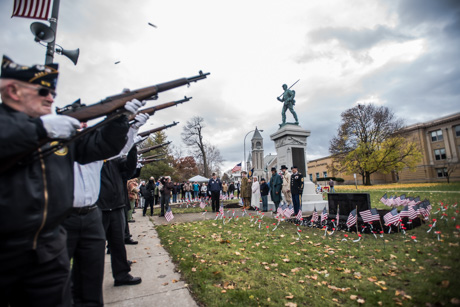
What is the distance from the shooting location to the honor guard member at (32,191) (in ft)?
4.48

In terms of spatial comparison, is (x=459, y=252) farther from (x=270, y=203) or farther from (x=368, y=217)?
(x=270, y=203)

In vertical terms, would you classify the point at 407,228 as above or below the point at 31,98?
below

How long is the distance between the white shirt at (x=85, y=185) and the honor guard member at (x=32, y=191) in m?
0.54

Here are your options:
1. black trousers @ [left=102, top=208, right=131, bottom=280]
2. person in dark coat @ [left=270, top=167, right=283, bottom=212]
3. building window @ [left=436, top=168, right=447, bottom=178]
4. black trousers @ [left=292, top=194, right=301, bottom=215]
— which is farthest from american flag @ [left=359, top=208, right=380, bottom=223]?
black trousers @ [left=102, top=208, right=131, bottom=280]

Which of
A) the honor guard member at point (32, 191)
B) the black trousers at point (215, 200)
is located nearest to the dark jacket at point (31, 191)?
the honor guard member at point (32, 191)

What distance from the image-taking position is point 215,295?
3230 millimetres

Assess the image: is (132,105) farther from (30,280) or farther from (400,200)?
(400,200)

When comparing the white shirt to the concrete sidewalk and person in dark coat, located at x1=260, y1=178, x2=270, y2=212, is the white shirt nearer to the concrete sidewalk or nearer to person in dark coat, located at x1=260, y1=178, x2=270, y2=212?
the concrete sidewalk

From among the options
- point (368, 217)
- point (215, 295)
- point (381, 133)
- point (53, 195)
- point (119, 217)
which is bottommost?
point (215, 295)

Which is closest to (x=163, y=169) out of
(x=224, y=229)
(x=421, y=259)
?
(x=224, y=229)

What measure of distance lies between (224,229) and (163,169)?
38.0m

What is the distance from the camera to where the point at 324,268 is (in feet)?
13.4

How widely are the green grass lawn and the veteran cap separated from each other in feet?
10.3

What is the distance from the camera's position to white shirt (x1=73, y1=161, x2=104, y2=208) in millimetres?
2289
